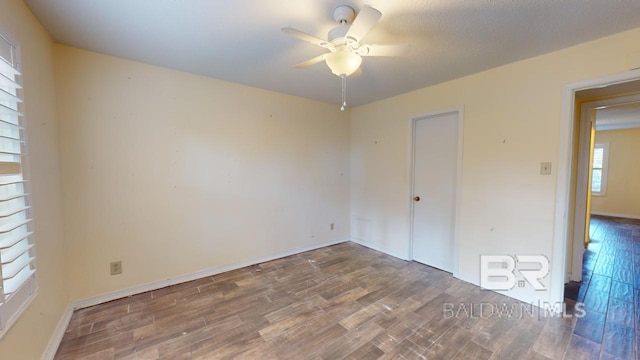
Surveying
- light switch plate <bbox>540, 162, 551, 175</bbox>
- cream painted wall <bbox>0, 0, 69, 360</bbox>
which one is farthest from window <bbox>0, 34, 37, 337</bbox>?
light switch plate <bbox>540, 162, 551, 175</bbox>

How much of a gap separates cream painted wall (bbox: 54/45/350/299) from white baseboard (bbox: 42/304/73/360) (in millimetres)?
215

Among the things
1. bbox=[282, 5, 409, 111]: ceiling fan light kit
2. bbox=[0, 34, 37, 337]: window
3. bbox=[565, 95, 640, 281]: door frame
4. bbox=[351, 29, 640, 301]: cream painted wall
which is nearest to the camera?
bbox=[0, 34, 37, 337]: window

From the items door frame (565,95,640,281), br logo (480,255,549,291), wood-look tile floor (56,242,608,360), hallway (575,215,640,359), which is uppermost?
door frame (565,95,640,281)

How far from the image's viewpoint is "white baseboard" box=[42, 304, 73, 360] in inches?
66.3

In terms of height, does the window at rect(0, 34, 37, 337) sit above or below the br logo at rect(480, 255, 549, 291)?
above

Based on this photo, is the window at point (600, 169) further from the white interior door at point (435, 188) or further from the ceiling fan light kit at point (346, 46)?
the ceiling fan light kit at point (346, 46)

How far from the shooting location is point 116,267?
2469 mm

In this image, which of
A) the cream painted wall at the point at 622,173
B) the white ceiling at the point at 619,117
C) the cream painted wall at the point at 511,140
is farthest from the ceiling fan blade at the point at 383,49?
the cream painted wall at the point at 622,173

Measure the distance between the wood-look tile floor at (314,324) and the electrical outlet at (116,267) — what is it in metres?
0.28

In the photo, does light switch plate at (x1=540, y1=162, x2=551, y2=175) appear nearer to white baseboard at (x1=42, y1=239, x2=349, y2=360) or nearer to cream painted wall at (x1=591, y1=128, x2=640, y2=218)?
white baseboard at (x1=42, y1=239, x2=349, y2=360)

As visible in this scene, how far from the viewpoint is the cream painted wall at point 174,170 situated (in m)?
2.29

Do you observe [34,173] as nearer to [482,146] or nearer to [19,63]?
[19,63]

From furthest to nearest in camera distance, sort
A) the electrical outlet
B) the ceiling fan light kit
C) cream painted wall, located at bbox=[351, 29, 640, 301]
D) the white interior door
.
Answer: the white interior door
the electrical outlet
cream painted wall, located at bbox=[351, 29, 640, 301]
the ceiling fan light kit

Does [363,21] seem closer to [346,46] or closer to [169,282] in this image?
[346,46]
